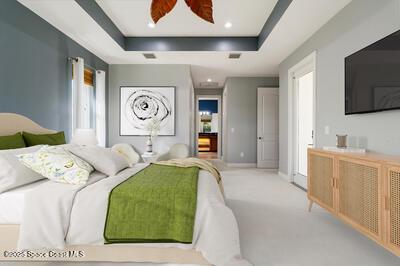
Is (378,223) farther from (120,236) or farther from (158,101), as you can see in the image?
(158,101)

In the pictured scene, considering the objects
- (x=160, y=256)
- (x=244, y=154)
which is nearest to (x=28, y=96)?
(x=160, y=256)

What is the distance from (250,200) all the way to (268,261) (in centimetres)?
176

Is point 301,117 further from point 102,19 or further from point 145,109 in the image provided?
point 102,19

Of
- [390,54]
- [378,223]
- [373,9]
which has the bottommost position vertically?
[378,223]

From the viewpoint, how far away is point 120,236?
1.71 metres

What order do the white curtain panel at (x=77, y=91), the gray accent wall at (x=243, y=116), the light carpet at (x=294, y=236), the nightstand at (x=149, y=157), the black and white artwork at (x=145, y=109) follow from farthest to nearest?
the gray accent wall at (x=243, y=116) → the black and white artwork at (x=145, y=109) → the nightstand at (x=149, y=157) → the white curtain panel at (x=77, y=91) → the light carpet at (x=294, y=236)

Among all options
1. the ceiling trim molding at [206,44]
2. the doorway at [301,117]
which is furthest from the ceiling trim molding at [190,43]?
the doorway at [301,117]

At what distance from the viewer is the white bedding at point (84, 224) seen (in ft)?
5.44

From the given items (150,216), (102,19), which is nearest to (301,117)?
(102,19)

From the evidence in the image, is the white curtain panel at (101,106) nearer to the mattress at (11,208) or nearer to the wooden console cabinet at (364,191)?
the mattress at (11,208)

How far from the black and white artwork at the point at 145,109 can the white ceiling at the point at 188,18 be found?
4.45ft

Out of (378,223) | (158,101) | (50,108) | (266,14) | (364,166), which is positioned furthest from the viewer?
(158,101)

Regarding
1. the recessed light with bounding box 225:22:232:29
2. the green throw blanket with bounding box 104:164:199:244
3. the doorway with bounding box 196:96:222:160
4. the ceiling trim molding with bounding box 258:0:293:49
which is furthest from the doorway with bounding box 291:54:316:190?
the doorway with bounding box 196:96:222:160

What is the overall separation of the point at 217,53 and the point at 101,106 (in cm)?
263
